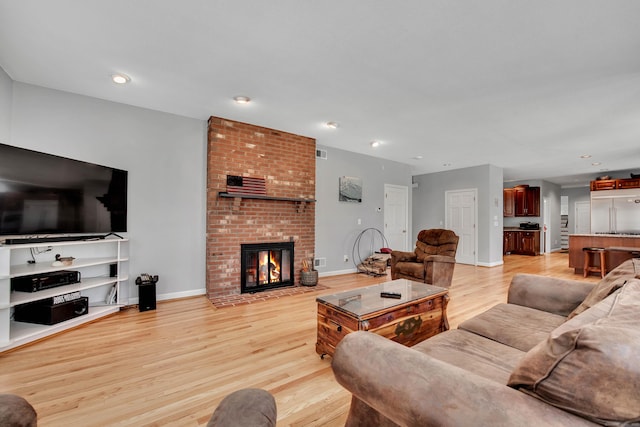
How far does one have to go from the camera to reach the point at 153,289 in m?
3.33

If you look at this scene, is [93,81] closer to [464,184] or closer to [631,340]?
[631,340]

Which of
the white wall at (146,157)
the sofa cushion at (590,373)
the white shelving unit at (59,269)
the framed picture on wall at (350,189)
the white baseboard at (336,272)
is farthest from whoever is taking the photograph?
the framed picture on wall at (350,189)

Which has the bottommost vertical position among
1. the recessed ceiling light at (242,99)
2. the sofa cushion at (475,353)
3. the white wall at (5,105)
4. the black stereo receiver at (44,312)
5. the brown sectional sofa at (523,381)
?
the black stereo receiver at (44,312)

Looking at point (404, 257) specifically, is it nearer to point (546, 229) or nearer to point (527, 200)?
point (527, 200)

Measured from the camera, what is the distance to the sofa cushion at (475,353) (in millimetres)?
1284

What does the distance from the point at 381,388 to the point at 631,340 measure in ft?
2.21

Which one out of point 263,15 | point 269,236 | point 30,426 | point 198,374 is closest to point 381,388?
point 30,426

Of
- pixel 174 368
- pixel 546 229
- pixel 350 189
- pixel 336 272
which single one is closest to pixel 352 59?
pixel 174 368

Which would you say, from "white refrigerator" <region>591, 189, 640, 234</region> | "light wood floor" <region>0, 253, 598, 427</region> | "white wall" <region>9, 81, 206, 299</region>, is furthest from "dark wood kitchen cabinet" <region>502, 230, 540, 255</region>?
"white wall" <region>9, 81, 206, 299</region>

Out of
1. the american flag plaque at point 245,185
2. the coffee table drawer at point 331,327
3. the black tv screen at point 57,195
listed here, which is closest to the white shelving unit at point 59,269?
the black tv screen at point 57,195

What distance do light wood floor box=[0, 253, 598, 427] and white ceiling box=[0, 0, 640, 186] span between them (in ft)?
8.15

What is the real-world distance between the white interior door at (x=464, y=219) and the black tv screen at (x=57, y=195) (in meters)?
6.78

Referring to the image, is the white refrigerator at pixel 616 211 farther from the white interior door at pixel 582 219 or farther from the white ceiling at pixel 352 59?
the white ceiling at pixel 352 59

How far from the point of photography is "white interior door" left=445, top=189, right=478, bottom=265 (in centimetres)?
678
